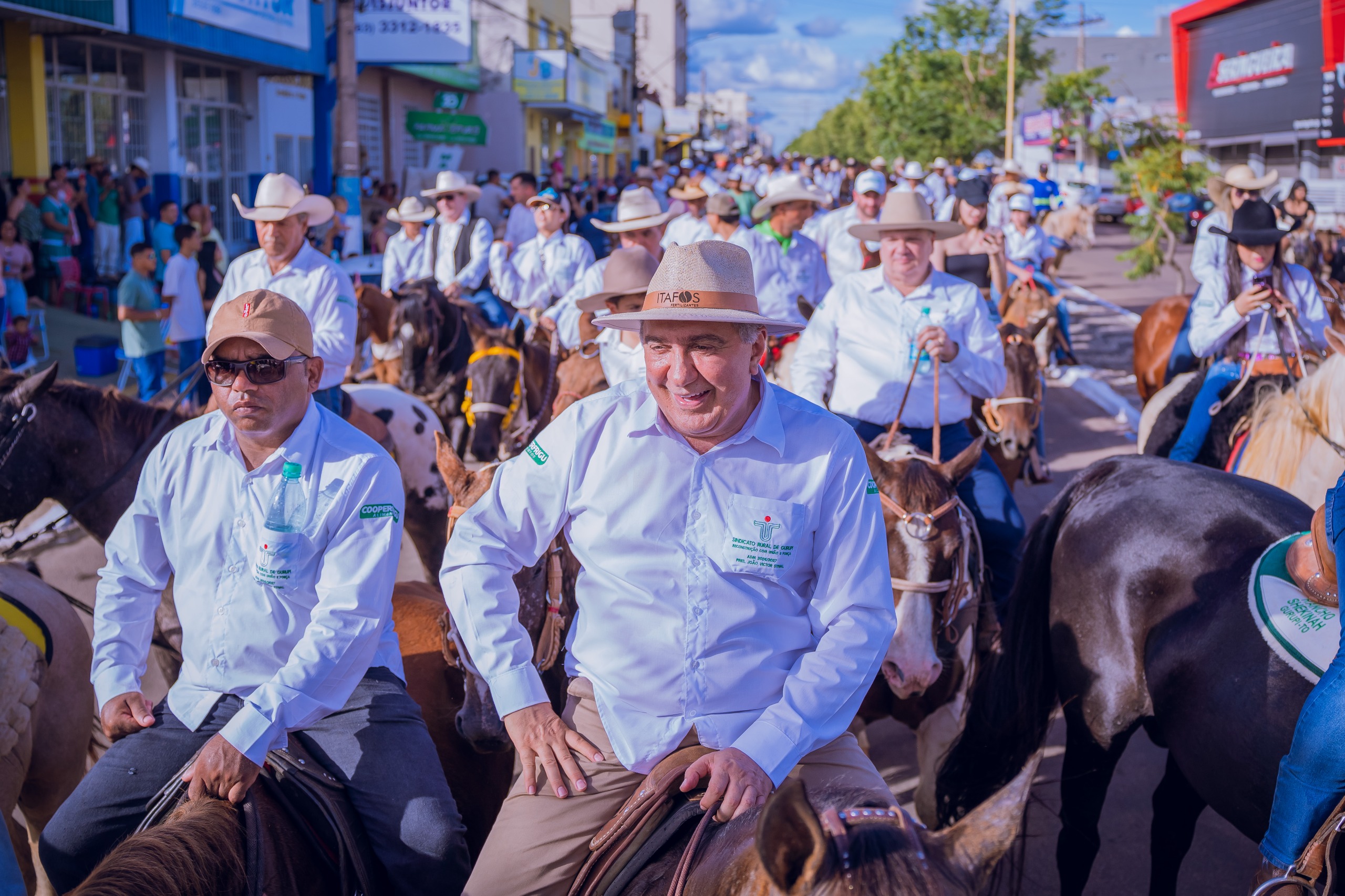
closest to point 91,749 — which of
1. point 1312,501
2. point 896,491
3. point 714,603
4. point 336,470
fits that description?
point 336,470

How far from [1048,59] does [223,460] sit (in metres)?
39.6

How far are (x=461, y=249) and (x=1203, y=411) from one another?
7.48 metres

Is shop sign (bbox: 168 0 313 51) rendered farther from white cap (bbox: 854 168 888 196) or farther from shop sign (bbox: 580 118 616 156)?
shop sign (bbox: 580 118 616 156)

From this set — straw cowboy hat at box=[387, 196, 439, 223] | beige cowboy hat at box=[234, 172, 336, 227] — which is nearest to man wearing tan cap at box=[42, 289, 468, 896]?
beige cowboy hat at box=[234, 172, 336, 227]

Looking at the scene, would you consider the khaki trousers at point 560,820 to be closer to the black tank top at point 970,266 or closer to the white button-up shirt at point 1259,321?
the white button-up shirt at point 1259,321

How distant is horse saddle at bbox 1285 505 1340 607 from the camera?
10.5 ft

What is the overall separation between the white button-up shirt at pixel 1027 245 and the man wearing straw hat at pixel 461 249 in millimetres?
6973

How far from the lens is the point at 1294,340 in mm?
6012

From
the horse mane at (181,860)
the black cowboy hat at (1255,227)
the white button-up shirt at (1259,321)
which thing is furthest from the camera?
the white button-up shirt at (1259,321)

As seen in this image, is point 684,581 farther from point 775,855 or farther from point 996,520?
point 996,520

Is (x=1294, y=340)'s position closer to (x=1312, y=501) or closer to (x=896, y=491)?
(x=1312, y=501)

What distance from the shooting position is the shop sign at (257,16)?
1736 centimetres

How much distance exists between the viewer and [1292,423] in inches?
197

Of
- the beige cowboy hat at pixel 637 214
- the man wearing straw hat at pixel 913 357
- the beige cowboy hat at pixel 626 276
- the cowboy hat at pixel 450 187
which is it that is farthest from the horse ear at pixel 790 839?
the cowboy hat at pixel 450 187
